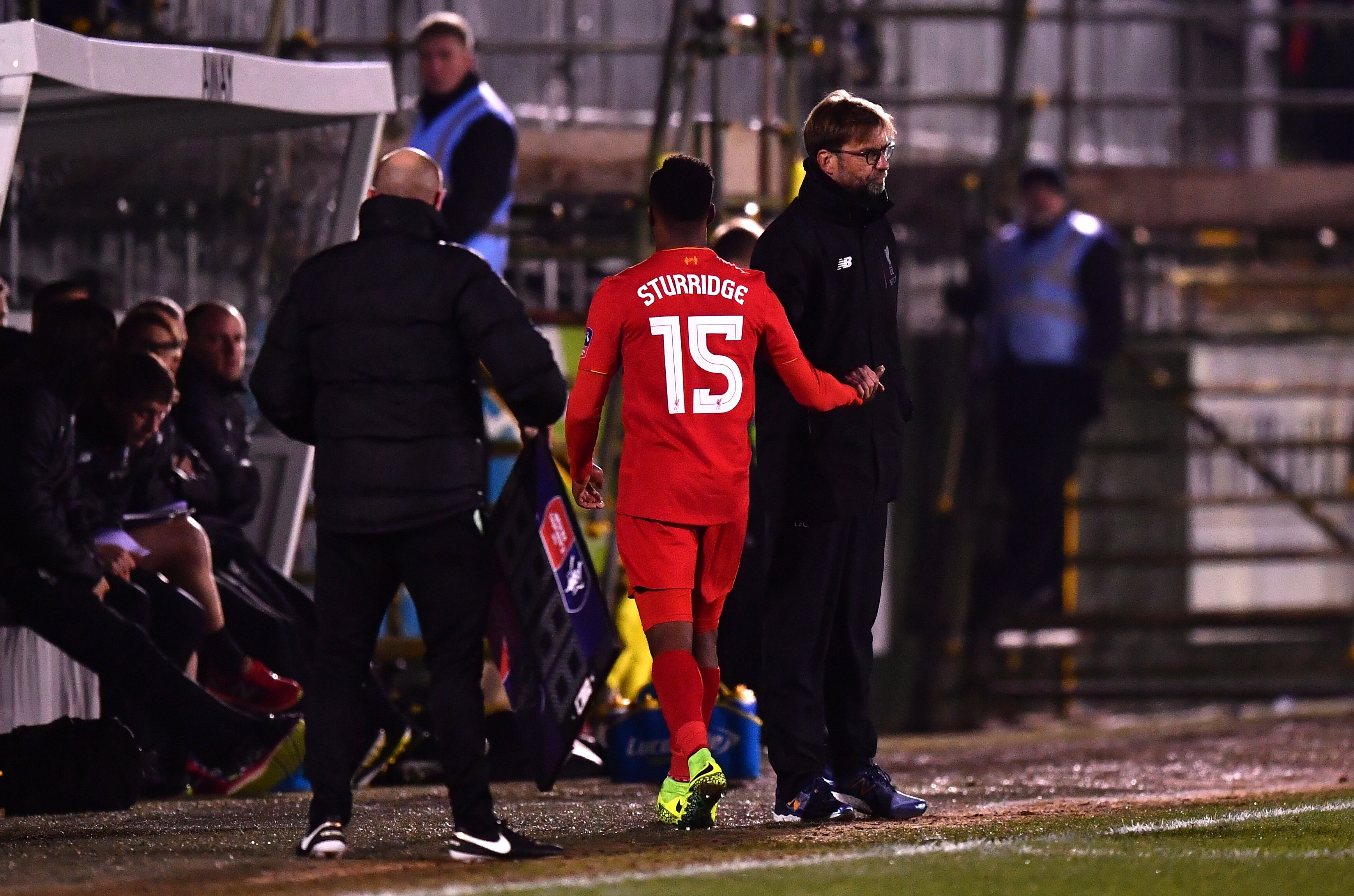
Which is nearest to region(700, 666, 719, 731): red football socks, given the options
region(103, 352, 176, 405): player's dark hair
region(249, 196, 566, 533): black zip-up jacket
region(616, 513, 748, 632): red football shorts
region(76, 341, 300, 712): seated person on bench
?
region(616, 513, 748, 632): red football shorts

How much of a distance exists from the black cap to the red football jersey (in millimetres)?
6214

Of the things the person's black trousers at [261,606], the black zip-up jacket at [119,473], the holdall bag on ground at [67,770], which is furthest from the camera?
the person's black trousers at [261,606]

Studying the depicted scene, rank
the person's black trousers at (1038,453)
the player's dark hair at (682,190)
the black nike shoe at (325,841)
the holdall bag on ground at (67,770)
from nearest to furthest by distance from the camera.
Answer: the black nike shoe at (325,841) → the player's dark hair at (682,190) → the holdall bag on ground at (67,770) → the person's black trousers at (1038,453)

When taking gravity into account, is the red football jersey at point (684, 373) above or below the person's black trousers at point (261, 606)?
above

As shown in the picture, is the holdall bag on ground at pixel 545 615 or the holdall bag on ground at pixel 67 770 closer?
the holdall bag on ground at pixel 545 615

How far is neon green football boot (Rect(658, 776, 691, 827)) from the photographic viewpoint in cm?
639

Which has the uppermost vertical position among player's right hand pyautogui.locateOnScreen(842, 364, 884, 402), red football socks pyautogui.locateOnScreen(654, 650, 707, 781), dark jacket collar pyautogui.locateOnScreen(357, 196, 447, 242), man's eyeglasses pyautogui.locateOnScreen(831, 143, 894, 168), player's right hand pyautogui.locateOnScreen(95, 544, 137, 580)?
man's eyeglasses pyautogui.locateOnScreen(831, 143, 894, 168)

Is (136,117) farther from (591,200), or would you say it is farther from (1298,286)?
(1298,286)

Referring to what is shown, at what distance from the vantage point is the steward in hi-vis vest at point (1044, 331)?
41.5 feet

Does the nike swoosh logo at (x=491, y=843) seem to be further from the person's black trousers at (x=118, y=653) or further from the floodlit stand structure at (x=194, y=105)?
the floodlit stand structure at (x=194, y=105)

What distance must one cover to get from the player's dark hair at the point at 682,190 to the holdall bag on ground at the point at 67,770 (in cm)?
233

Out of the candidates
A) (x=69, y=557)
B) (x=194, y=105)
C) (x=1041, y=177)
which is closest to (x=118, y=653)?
(x=69, y=557)

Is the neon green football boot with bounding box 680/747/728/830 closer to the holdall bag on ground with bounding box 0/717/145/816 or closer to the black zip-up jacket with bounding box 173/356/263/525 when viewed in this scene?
the holdall bag on ground with bounding box 0/717/145/816

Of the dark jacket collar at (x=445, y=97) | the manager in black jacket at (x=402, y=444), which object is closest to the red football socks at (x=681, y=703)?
the manager in black jacket at (x=402, y=444)
